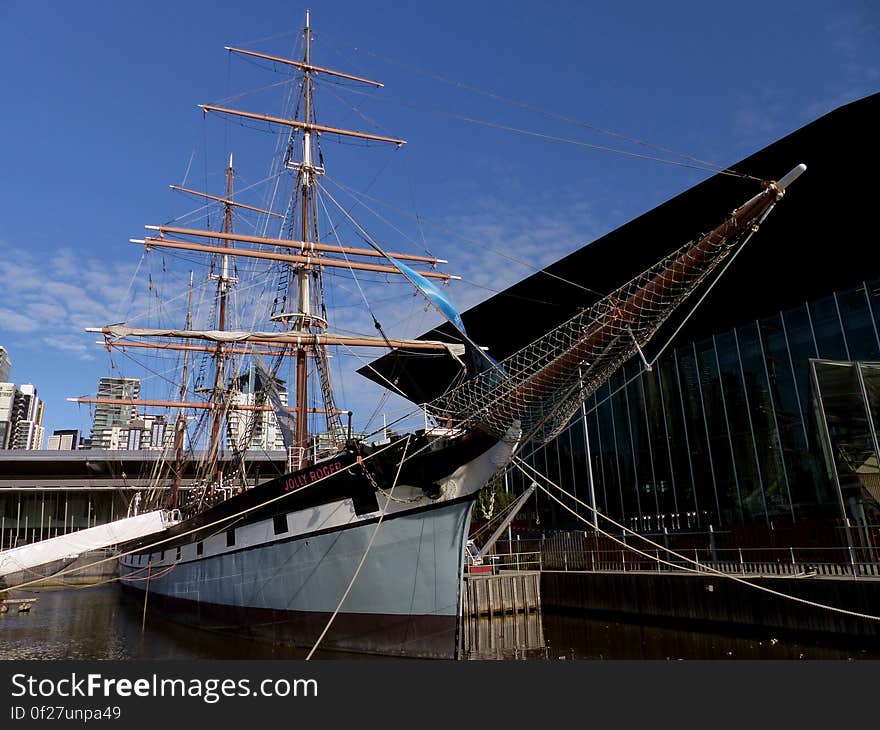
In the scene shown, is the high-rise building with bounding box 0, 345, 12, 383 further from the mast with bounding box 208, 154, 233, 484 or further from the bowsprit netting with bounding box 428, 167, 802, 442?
the bowsprit netting with bounding box 428, 167, 802, 442

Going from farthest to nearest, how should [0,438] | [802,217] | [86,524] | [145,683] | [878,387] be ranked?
[0,438] → [86,524] → [802,217] → [878,387] → [145,683]

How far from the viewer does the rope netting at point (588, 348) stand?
29.7 feet

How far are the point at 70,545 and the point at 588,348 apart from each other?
15.0 metres

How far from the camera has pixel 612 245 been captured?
2764 cm

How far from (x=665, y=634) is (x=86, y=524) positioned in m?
41.4

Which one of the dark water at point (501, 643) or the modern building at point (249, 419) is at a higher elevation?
the modern building at point (249, 419)

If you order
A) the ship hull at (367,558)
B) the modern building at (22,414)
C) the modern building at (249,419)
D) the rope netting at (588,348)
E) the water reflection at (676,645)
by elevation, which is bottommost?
the water reflection at (676,645)

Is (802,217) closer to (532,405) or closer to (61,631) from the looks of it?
(532,405)

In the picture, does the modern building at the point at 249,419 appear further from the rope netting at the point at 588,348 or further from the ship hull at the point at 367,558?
the rope netting at the point at 588,348

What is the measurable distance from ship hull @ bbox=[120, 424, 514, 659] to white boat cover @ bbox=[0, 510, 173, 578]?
5.34 m

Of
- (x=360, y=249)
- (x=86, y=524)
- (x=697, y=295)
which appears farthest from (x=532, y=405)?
(x=86, y=524)

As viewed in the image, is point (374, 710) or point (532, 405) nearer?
point (374, 710)

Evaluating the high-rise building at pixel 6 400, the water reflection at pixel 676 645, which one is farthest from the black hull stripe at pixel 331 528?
the high-rise building at pixel 6 400

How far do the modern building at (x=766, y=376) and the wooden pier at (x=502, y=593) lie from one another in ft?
14.0
